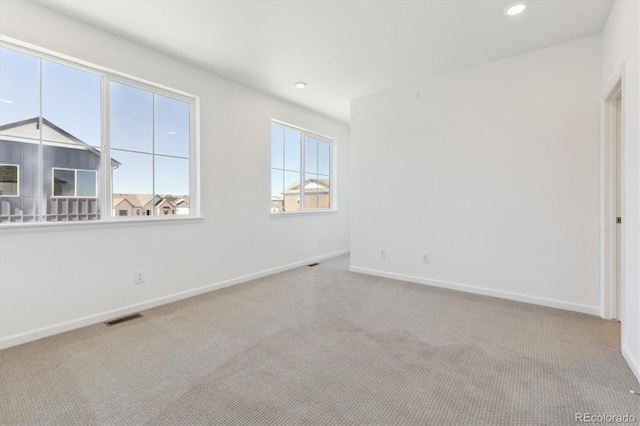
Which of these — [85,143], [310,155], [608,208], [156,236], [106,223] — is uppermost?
[310,155]

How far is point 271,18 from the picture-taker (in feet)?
8.29

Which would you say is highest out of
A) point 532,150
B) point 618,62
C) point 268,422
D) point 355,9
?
point 355,9

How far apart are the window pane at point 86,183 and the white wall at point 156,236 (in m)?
0.31

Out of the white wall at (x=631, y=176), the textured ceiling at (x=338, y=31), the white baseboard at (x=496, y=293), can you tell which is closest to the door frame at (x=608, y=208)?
the white baseboard at (x=496, y=293)

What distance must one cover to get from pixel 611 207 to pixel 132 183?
14.8 ft

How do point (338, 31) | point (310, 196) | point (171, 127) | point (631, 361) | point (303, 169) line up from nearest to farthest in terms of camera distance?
point (631, 361) → point (338, 31) → point (171, 127) → point (303, 169) → point (310, 196)

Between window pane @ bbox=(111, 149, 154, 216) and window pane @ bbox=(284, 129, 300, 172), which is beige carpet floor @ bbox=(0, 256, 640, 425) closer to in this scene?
window pane @ bbox=(111, 149, 154, 216)

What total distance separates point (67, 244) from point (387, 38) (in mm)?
3384

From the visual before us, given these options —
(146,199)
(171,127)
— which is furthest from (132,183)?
(171,127)

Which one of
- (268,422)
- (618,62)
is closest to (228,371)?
(268,422)

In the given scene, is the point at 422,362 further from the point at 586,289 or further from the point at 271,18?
the point at 271,18

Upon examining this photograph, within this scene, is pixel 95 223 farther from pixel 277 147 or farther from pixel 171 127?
pixel 277 147

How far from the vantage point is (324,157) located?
5.73 metres

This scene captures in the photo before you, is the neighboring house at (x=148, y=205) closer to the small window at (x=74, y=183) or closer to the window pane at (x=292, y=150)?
the small window at (x=74, y=183)
